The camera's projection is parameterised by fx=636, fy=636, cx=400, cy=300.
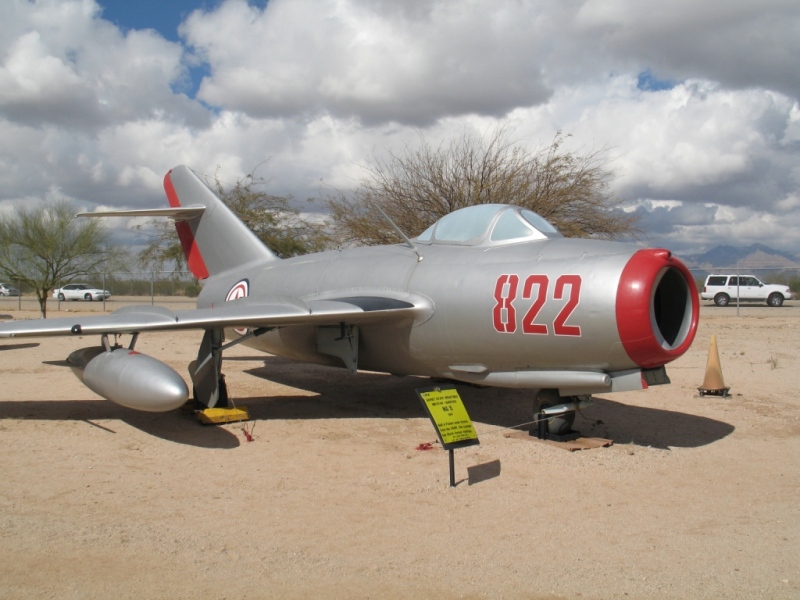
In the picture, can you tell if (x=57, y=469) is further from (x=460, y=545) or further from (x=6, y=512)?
(x=460, y=545)

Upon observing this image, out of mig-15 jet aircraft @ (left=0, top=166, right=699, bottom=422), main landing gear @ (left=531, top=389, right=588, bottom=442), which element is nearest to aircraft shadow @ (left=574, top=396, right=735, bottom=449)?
main landing gear @ (left=531, top=389, right=588, bottom=442)

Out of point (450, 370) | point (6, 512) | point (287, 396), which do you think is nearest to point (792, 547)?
point (450, 370)

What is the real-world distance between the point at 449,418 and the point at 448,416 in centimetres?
2

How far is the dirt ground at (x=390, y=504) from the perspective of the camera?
4.08m

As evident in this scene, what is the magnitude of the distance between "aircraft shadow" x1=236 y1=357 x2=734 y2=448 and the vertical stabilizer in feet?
8.23

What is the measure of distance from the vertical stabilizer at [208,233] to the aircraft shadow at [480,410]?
2.51 m

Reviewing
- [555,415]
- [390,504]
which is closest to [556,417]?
[555,415]

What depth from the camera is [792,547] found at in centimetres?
463

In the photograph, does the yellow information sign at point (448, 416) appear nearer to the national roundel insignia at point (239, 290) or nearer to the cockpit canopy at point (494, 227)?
the cockpit canopy at point (494, 227)

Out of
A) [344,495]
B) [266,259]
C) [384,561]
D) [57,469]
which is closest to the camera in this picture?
[384,561]

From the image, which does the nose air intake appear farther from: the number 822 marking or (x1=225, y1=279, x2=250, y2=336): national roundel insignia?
(x1=225, y1=279, x2=250, y2=336): national roundel insignia

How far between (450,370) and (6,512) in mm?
4821

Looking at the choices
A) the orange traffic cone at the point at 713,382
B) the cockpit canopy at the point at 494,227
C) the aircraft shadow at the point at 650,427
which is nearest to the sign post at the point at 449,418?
the cockpit canopy at the point at 494,227

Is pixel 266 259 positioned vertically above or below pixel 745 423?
above
